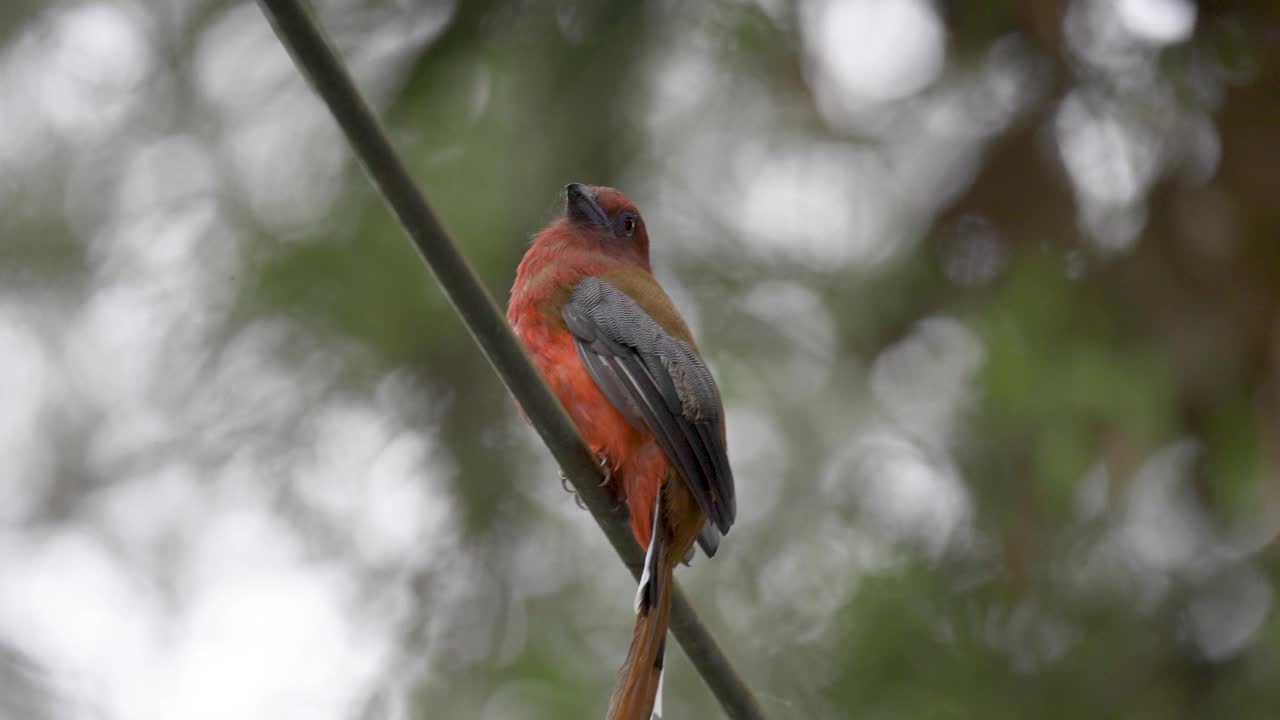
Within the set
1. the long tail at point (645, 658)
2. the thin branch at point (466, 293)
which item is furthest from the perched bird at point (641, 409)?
the thin branch at point (466, 293)

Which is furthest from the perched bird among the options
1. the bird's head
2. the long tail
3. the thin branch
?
the bird's head

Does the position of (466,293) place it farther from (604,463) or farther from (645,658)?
(604,463)

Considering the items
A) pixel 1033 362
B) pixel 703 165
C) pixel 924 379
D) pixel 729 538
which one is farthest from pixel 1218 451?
pixel 703 165

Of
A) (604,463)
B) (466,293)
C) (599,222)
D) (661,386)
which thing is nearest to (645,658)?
(604,463)

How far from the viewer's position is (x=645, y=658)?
3.03 m

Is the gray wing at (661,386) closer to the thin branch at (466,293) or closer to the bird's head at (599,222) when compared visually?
the thin branch at (466,293)

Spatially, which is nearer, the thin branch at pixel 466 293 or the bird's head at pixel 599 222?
the thin branch at pixel 466 293

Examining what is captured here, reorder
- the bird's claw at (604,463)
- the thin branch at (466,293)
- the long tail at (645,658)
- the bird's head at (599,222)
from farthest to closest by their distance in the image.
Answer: the bird's head at (599,222), the bird's claw at (604,463), the long tail at (645,658), the thin branch at (466,293)

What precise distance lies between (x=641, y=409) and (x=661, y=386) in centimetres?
8

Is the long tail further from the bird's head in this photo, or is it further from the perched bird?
the bird's head

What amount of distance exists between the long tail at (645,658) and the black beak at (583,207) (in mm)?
1605

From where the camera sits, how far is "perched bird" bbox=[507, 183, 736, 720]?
307cm

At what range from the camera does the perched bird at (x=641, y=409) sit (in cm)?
307

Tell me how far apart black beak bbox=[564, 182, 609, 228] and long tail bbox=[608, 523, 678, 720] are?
63.2 inches
